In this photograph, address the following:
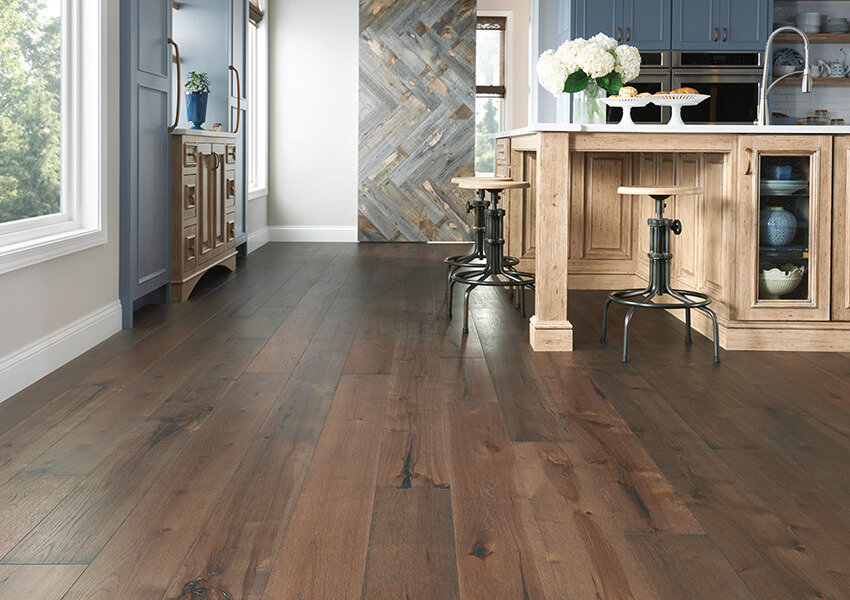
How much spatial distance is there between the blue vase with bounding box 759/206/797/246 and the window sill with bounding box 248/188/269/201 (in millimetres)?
4811

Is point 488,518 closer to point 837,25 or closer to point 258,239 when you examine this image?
point 258,239

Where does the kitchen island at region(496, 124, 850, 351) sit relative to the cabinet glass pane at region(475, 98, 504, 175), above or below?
below

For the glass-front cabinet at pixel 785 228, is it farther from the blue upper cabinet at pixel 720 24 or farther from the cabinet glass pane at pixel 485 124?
the cabinet glass pane at pixel 485 124

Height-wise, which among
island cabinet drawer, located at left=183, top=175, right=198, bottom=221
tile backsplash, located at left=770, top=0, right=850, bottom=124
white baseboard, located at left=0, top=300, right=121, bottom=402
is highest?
tile backsplash, located at left=770, top=0, right=850, bottom=124

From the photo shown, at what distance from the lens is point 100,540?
170cm

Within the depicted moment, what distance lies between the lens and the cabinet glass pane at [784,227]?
3527 mm

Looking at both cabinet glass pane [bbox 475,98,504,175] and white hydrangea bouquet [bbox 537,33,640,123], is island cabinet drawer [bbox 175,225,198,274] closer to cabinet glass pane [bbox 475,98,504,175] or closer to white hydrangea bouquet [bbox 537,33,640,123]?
white hydrangea bouquet [bbox 537,33,640,123]

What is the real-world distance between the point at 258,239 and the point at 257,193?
1.33ft

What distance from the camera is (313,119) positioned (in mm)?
8234

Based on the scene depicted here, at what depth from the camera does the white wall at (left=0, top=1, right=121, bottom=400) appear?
2824 mm

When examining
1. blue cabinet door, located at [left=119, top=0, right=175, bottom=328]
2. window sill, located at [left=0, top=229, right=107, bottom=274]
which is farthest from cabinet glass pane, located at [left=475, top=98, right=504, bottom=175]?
window sill, located at [left=0, top=229, right=107, bottom=274]

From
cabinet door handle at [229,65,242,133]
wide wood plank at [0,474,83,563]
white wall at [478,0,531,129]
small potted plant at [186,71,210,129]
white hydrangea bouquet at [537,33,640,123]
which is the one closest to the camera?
wide wood plank at [0,474,83,563]

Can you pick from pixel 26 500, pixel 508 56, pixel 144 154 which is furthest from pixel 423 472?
pixel 508 56

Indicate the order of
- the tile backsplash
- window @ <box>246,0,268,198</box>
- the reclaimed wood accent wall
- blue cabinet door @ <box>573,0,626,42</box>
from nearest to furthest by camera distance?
Result: blue cabinet door @ <box>573,0,626,42</box> → the tile backsplash → window @ <box>246,0,268,198</box> → the reclaimed wood accent wall
